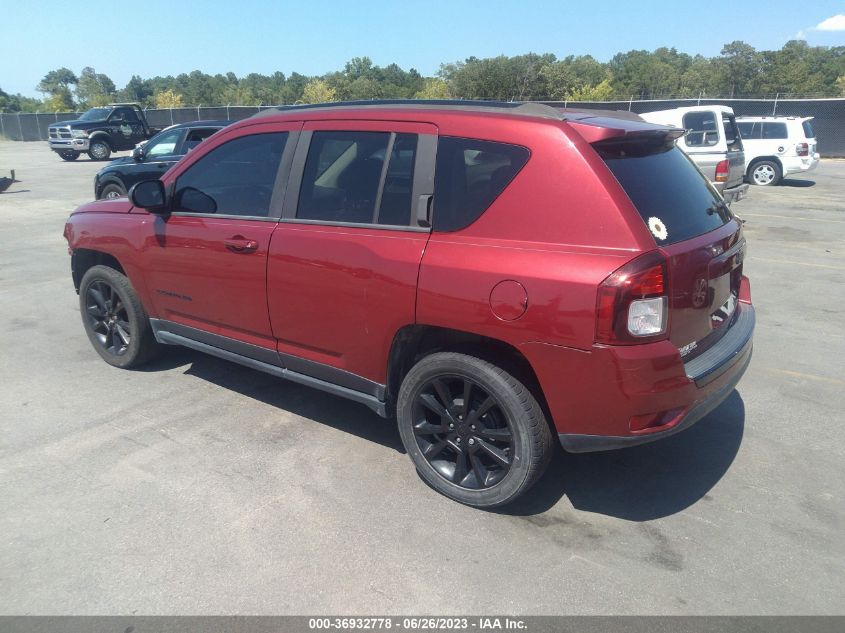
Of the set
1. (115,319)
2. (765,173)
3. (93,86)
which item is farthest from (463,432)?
(93,86)

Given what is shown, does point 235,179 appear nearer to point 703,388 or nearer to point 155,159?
point 703,388

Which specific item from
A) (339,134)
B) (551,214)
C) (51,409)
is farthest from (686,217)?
(51,409)

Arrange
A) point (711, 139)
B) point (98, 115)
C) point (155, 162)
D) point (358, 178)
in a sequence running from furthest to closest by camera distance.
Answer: point (98, 115)
point (711, 139)
point (155, 162)
point (358, 178)

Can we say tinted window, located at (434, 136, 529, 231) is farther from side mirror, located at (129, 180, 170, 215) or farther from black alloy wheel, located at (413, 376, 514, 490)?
side mirror, located at (129, 180, 170, 215)

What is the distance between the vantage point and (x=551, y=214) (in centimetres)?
297

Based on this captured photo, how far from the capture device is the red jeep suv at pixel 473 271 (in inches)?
113

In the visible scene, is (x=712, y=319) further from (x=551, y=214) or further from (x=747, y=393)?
(x=747, y=393)

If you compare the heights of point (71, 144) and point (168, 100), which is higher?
point (168, 100)

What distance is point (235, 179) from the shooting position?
13.9ft

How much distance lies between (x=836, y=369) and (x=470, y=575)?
151 inches

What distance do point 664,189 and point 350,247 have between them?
5.27 feet

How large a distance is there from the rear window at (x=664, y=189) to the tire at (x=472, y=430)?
0.99 m

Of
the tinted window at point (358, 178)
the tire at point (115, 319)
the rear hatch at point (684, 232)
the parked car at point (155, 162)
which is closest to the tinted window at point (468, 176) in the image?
the tinted window at point (358, 178)

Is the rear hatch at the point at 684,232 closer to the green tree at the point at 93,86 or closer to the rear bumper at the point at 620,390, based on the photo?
the rear bumper at the point at 620,390
